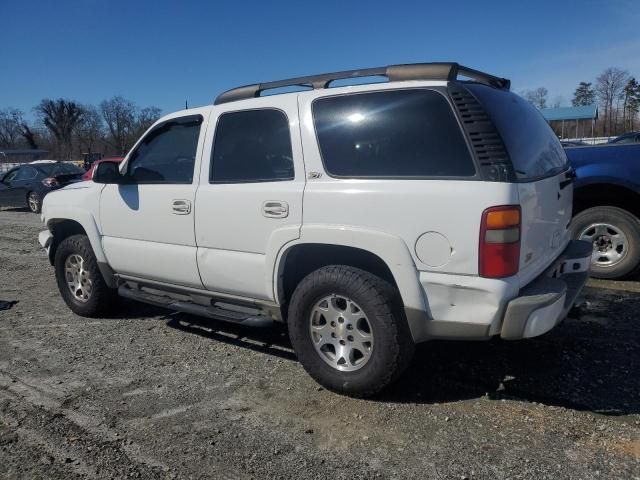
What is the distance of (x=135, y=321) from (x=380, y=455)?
3.24 m

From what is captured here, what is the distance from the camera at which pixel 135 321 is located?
523 centimetres

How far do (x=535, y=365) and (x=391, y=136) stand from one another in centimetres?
203

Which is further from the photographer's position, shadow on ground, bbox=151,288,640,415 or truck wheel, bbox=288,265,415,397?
shadow on ground, bbox=151,288,640,415

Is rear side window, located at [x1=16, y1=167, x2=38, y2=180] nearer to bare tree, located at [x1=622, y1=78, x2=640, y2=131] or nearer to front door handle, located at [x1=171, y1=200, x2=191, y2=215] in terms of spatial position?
front door handle, located at [x1=171, y1=200, x2=191, y2=215]

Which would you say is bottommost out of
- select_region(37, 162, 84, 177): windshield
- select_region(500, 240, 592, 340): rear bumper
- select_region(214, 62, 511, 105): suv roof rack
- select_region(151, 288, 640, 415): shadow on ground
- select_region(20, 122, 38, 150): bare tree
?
select_region(151, 288, 640, 415): shadow on ground

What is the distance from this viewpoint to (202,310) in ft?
13.4

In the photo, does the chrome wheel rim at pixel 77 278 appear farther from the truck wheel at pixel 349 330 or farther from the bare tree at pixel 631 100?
the bare tree at pixel 631 100

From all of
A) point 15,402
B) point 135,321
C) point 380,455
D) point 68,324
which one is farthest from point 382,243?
point 68,324

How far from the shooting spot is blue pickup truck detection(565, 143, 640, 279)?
5.62 m

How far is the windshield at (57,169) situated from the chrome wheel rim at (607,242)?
15.2 metres

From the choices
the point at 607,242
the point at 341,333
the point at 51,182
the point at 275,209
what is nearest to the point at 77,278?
the point at 275,209

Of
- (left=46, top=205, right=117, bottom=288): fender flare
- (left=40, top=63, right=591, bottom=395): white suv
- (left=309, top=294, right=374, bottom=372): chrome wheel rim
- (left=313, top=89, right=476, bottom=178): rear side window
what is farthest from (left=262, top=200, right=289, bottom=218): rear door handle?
(left=46, top=205, right=117, bottom=288): fender flare

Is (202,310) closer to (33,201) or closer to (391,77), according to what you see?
(391,77)

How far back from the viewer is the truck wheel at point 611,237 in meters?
5.70
